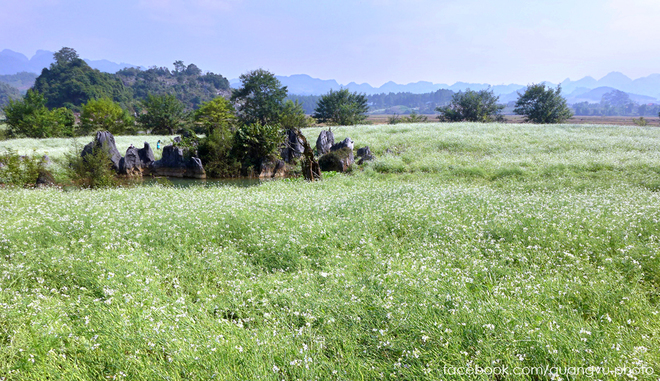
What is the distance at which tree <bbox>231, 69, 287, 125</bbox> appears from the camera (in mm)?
65250

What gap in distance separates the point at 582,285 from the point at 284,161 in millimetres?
25047

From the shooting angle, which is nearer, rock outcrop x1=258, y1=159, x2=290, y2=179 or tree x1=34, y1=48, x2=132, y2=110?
rock outcrop x1=258, y1=159, x2=290, y2=179

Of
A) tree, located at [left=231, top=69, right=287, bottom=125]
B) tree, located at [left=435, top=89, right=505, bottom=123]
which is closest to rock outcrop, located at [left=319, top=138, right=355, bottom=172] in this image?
tree, located at [left=231, top=69, right=287, bottom=125]

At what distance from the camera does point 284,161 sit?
94.3ft

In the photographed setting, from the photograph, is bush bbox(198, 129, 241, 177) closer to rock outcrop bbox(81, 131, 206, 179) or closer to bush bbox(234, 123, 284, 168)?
bush bbox(234, 123, 284, 168)

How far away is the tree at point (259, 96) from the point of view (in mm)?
65250

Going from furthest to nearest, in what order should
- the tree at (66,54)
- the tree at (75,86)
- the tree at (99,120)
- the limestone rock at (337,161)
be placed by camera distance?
the tree at (66,54) < the tree at (75,86) < the tree at (99,120) < the limestone rock at (337,161)

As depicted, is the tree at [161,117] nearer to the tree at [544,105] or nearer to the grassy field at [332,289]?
the grassy field at [332,289]

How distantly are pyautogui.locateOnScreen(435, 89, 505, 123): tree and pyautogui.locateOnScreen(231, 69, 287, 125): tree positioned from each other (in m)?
33.8

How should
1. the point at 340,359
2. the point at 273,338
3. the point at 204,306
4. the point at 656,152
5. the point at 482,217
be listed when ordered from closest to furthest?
the point at 340,359, the point at 273,338, the point at 204,306, the point at 482,217, the point at 656,152

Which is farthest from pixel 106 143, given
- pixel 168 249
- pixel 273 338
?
pixel 273 338

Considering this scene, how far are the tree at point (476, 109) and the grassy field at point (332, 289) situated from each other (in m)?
63.5

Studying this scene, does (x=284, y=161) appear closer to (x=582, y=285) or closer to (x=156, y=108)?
(x=582, y=285)

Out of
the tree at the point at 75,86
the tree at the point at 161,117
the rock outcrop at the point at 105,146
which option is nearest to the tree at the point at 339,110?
the tree at the point at 161,117
